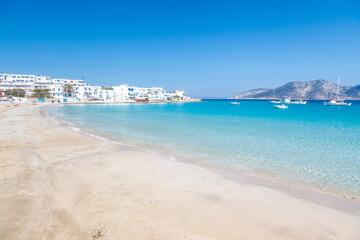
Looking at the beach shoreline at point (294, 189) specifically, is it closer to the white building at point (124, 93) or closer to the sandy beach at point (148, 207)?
the sandy beach at point (148, 207)

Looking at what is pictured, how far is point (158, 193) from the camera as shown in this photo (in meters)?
6.38

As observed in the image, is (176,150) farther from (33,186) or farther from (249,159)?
(33,186)

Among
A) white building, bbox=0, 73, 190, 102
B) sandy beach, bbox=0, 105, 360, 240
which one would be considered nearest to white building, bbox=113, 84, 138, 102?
white building, bbox=0, 73, 190, 102

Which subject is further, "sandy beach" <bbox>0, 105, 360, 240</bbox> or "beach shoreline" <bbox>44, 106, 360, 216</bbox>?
"beach shoreline" <bbox>44, 106, 360, 216</bbox>

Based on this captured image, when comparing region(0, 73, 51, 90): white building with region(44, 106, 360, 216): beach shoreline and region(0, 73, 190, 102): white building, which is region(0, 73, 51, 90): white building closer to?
region(0, 73, 190, 102): white building

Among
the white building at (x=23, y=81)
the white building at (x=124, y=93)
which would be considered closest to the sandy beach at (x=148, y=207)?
the white building at (x=124, y=93)

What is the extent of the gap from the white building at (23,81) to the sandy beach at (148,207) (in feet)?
414

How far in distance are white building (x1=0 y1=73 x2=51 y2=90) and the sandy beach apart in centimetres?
12634

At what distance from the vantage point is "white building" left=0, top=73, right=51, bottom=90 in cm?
10731

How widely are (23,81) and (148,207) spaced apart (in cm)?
13794

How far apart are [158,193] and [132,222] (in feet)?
5.44

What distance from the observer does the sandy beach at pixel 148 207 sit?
176 inches

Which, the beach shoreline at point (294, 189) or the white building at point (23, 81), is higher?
the white building at point (23, 81)

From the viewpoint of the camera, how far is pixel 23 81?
112 meters
